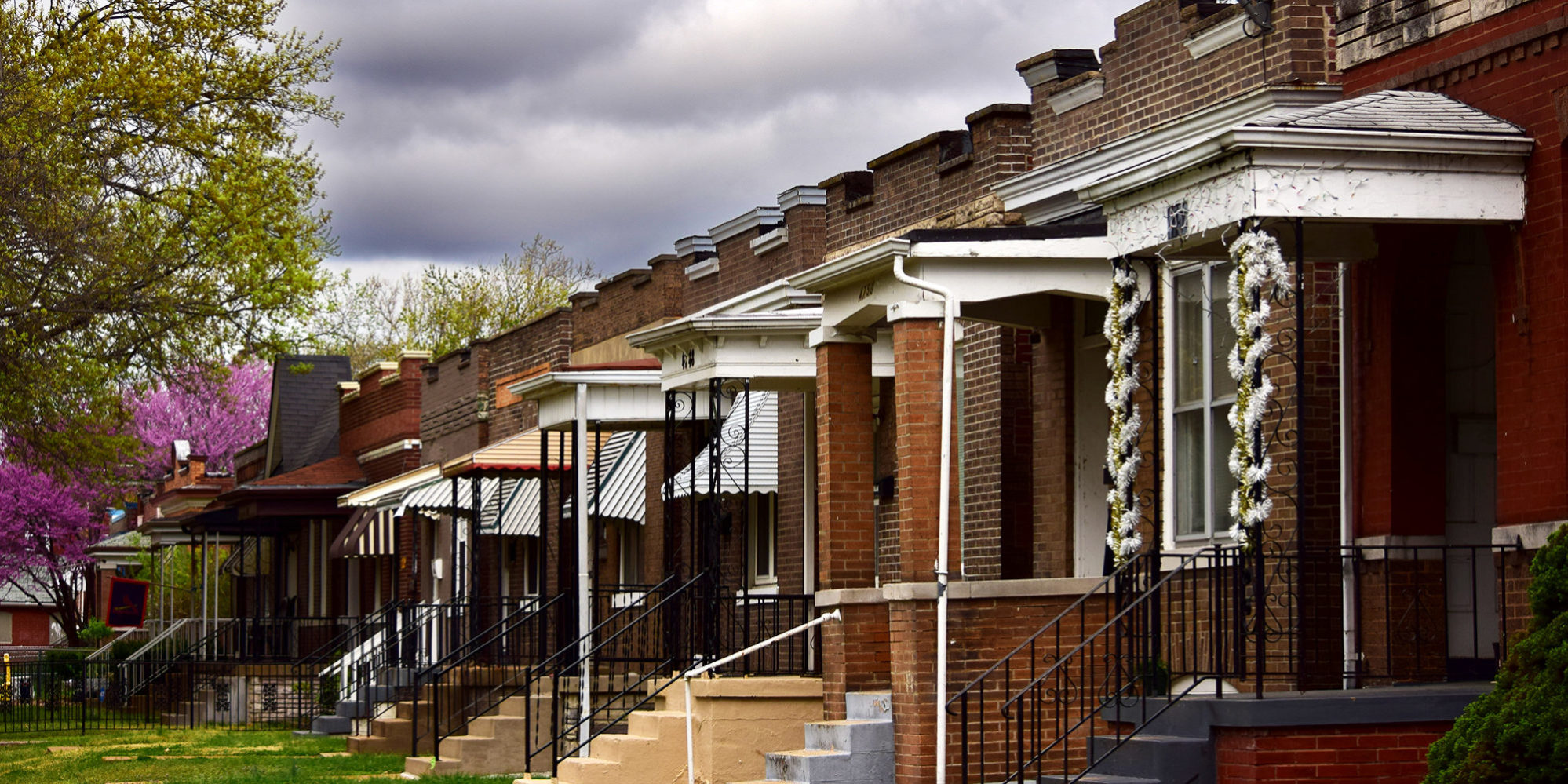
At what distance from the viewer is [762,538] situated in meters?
23.4

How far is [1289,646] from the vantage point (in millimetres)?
11836

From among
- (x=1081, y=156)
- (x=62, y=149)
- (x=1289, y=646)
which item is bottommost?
(x=1289, y=646)

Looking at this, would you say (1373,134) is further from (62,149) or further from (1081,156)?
(62,149)

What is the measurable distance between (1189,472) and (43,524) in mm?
50236

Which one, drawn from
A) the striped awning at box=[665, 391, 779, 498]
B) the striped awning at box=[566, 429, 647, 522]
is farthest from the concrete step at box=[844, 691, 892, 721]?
the striped awning at box=[566, 429, 647, 522]

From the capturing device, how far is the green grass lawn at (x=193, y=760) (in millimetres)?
20234

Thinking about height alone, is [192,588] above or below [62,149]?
below

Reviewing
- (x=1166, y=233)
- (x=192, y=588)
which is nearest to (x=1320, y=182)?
(x=1166, y=233)

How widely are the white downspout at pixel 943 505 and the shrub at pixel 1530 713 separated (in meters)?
3.78

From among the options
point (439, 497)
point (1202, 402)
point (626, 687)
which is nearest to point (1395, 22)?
point (1202, 402)

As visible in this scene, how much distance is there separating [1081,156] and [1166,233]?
3.64m

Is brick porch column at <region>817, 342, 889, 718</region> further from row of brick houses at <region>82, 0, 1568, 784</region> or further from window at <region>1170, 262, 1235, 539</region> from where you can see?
window at <region>1170, 262, 1235, 539</region>

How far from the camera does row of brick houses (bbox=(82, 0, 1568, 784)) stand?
11.0 meters

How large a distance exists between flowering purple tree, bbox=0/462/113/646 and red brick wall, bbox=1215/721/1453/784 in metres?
46.1
